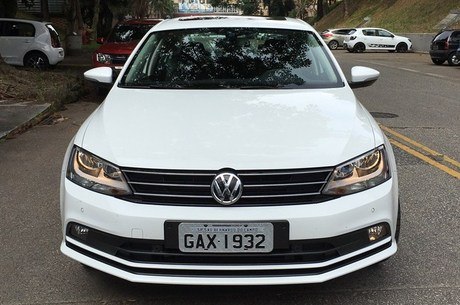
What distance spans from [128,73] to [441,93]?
10211 millimetres

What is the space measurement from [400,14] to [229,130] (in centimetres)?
4148

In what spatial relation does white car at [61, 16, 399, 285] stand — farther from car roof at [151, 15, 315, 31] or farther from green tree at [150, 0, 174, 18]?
green tree at [150, 0, 174, 18]

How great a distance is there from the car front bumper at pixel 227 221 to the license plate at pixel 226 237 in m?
0.03

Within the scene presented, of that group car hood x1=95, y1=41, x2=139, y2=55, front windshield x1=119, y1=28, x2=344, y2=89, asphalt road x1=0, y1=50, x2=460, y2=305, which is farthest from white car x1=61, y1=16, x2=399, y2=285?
car hood x1=95, y1=41, x2=139, y2=55

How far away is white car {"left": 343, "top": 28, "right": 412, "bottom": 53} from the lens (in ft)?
111

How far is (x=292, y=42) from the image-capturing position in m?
4.80

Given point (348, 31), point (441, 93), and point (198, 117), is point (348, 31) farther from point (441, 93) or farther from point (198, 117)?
point (198, 117)

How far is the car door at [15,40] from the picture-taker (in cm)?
1606

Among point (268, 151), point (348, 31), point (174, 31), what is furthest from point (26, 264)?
point (348, 31)

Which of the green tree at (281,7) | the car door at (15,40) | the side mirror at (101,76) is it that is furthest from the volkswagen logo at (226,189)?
the green tree at (281,7)

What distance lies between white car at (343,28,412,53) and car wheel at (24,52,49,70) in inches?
903

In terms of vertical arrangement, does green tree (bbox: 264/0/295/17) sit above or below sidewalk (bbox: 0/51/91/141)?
below

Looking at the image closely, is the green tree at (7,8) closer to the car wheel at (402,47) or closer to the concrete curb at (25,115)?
the concrete curb at (25,115)

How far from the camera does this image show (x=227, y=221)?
2.83 metres
